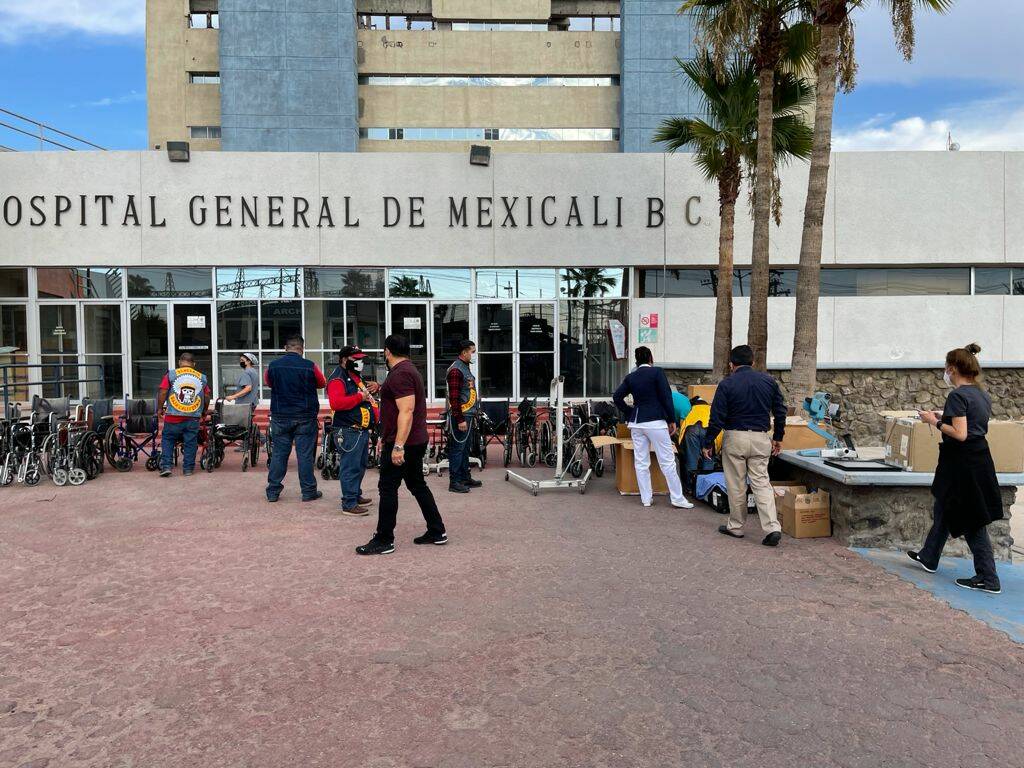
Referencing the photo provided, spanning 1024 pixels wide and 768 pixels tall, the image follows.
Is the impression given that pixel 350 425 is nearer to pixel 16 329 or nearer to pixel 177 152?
pixel 177 152

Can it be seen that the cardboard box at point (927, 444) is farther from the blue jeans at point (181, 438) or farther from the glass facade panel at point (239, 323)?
the glass facade panel at point (239, 323)

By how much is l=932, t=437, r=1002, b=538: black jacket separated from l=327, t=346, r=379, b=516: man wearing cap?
5.47m

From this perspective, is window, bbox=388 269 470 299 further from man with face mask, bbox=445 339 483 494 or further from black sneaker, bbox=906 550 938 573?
black sneaker, bbox=906 550 938 573

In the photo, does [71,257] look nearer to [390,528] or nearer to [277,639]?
[390,528]

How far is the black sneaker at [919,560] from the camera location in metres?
6.09

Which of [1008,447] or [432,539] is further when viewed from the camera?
[432,539]

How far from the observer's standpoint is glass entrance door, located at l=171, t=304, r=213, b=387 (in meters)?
17.1

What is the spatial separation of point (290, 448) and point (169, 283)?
10.3 meters

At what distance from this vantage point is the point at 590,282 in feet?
57.7

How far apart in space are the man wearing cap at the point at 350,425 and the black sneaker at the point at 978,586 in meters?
5.58

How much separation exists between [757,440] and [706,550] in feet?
3.76

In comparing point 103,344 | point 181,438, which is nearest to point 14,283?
point 103,344

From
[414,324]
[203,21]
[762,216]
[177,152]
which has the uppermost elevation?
[203,21]

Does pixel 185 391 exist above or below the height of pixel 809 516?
above
